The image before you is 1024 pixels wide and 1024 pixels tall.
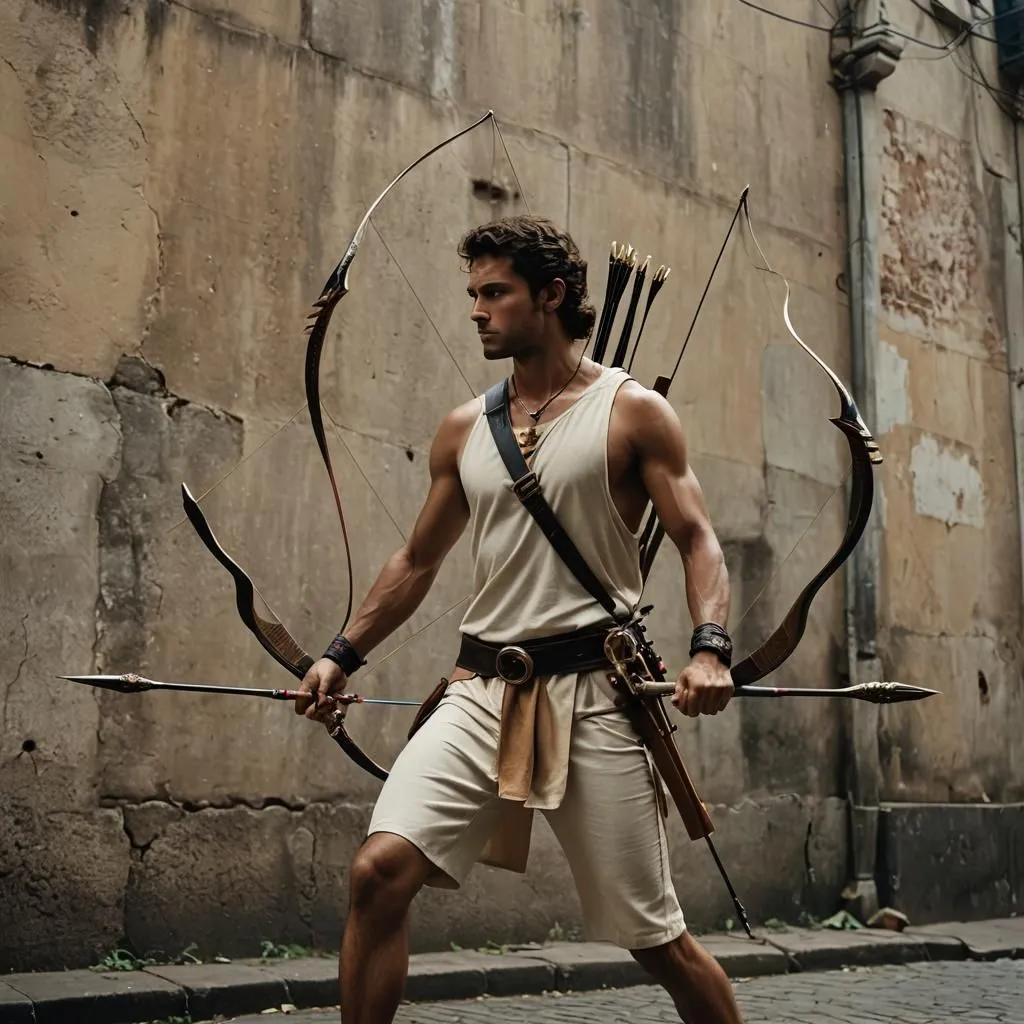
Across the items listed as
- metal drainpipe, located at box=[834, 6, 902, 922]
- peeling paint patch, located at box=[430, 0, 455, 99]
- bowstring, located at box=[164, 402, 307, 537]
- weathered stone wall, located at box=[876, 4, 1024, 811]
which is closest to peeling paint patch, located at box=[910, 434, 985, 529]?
weathered stone wall, located at box=[876, 4, 1024, 811]

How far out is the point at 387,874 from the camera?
3.46 meters

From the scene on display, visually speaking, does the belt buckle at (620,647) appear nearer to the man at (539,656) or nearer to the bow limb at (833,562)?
the man at (539,656)

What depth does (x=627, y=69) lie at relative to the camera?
29.8 ft

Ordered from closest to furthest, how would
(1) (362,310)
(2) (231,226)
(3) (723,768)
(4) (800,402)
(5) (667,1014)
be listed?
(5) (667,1014) → (2) (231,226) → (1) (362,310) → (3) (723,768) → (4) (800,402)

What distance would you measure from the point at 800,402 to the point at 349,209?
346 centimetres

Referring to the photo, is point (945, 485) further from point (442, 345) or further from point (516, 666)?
point (516, 666)

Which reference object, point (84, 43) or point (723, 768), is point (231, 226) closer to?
point (84, 43)

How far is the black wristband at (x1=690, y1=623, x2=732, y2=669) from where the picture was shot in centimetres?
360

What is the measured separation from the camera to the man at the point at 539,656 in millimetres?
3545

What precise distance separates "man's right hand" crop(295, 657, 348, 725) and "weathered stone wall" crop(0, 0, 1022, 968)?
261 cm

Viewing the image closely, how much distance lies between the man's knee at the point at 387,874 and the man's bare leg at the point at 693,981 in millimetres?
541

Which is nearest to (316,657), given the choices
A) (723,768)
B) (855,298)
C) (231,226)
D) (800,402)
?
(231,226)

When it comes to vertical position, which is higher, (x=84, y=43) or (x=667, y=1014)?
(x=84, y=43)

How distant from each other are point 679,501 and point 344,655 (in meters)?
0.93
